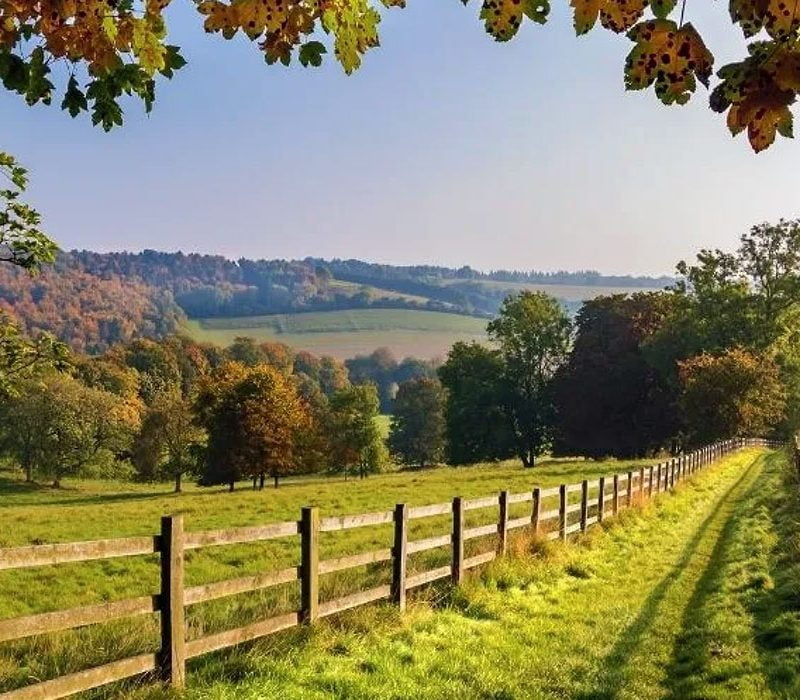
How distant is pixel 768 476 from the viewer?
101 feet

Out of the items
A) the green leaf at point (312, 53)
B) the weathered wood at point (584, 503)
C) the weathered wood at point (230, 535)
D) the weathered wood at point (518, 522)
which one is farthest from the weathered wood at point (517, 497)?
the green leaf at point (312, 53)

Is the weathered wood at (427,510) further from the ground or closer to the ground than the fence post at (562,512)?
further from the ground

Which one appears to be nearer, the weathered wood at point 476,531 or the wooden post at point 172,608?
the wooden post at point 172,608

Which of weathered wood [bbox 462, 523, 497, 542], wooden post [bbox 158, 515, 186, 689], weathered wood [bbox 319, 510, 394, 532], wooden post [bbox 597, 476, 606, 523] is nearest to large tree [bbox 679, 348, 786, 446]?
wooden post [bbox 597, 476, 606, 523]

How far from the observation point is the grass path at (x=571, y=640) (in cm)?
721

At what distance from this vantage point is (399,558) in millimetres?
9867

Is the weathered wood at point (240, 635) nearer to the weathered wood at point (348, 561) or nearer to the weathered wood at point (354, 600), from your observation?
the weathered wood at point (354, 600)

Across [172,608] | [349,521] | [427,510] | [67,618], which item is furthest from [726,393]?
[67,618]

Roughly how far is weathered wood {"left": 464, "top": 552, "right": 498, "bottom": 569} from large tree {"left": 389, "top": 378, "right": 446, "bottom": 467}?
3467 inches

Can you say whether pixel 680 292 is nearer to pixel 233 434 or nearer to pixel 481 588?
pixel 233 434

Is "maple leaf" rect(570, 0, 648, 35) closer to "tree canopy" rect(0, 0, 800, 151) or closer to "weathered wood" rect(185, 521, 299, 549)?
"tree canopy" rect(0, 0, 800, 151)

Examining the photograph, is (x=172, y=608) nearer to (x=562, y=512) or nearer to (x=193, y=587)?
(x=193, y=587)

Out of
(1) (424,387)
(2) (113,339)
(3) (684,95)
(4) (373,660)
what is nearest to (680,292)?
(1) (424,387)

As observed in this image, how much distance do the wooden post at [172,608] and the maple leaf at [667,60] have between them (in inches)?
220
